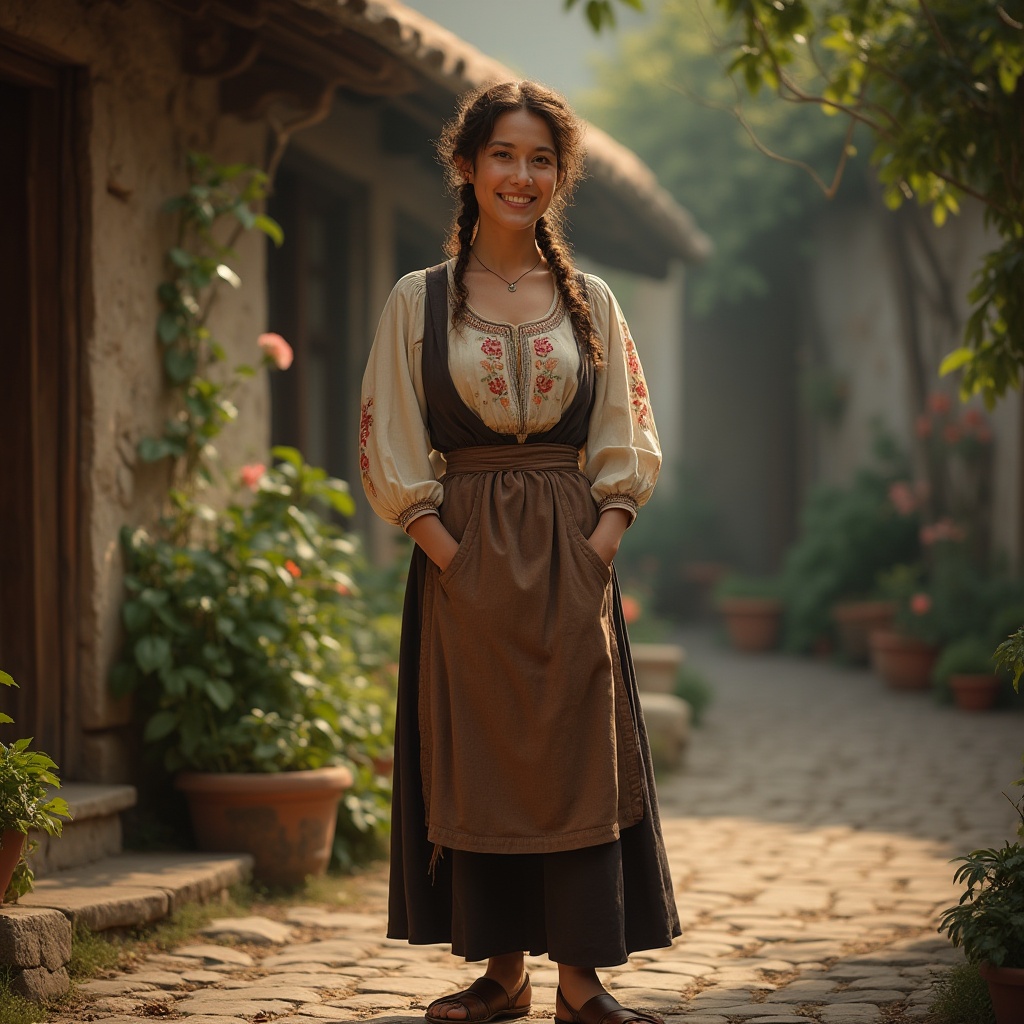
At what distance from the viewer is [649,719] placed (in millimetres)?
7406

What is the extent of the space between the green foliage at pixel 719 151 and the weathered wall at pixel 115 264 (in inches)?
376

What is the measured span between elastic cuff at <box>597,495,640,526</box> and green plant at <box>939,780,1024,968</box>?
40.7 inches

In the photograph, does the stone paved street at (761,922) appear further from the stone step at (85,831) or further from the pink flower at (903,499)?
the pink flower at (903,499)

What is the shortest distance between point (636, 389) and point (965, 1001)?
5.08ft

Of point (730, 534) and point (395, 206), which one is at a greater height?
point (395, 206)

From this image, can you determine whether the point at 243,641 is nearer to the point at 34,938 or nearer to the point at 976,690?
the point at 34,938

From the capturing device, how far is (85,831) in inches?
165

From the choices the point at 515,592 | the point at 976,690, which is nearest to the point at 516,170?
the point at 515,592

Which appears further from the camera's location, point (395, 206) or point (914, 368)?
point (914, 368)

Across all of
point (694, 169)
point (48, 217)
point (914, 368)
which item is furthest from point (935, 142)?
point (694, 169)

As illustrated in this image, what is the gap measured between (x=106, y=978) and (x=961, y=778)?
461cm

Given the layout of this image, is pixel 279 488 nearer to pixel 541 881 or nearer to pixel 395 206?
pixel 541 881

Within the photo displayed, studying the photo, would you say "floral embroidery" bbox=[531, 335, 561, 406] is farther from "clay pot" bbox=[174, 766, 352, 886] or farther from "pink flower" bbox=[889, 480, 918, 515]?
"pink flower" bbox=[889, 480, 918, 515]

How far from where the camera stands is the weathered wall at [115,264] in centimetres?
445
